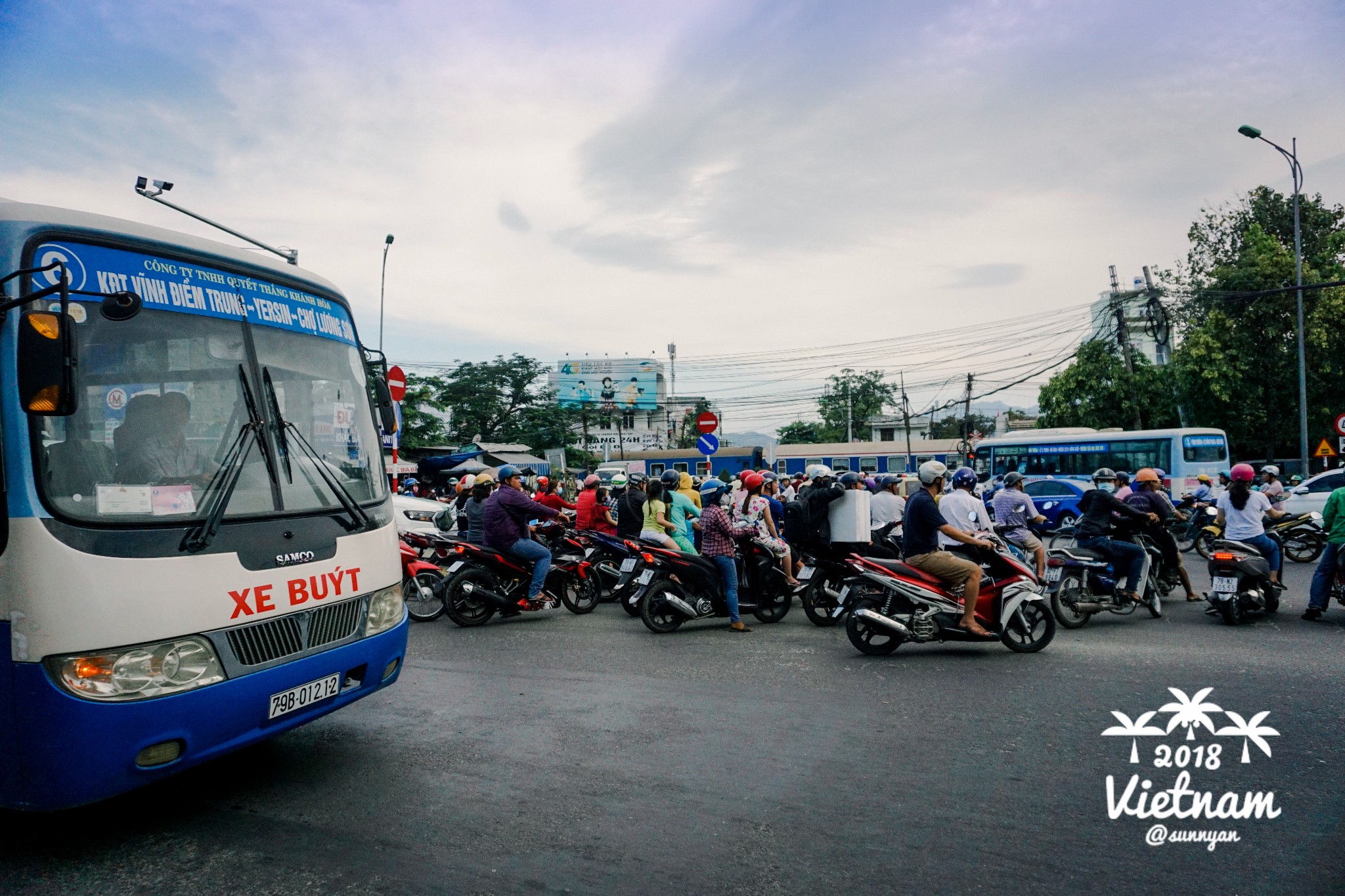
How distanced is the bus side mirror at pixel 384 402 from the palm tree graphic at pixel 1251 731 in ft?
17.4

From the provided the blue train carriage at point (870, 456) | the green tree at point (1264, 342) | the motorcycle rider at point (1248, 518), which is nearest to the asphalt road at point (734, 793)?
the motorcycle rider at point (1248, 518)

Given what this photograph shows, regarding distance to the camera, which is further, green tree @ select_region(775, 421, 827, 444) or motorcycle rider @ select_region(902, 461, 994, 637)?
green tree @ select_region(775, 421, 827, 444)

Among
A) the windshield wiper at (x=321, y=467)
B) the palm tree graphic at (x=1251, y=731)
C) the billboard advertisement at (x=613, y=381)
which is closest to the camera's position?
the windshield wiper at (x=321, y=467)

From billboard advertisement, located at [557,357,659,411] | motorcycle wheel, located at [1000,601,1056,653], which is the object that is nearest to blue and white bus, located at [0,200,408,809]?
motorcycle wheel, located at [1000,601,1056,653]

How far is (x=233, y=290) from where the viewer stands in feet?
14.9

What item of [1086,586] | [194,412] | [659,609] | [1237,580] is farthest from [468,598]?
[1237,580]

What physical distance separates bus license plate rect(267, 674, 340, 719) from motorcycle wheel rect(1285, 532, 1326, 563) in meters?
15.5

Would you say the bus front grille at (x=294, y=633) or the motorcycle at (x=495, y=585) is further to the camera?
the motorcycle at (x=495, y=585)

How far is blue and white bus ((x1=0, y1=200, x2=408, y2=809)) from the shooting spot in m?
3.50

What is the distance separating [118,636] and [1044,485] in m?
23.3

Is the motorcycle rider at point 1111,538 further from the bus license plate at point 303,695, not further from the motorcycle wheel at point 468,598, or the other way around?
the bus license plate at point 303,695

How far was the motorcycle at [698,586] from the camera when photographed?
30.1ft

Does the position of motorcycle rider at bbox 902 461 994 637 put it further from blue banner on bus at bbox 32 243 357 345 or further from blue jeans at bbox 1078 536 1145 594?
blue banner on bus at bbox 32 243 357 345

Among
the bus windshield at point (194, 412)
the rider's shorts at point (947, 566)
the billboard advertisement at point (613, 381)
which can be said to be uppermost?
the billboard advertisement at point (613, 381)
